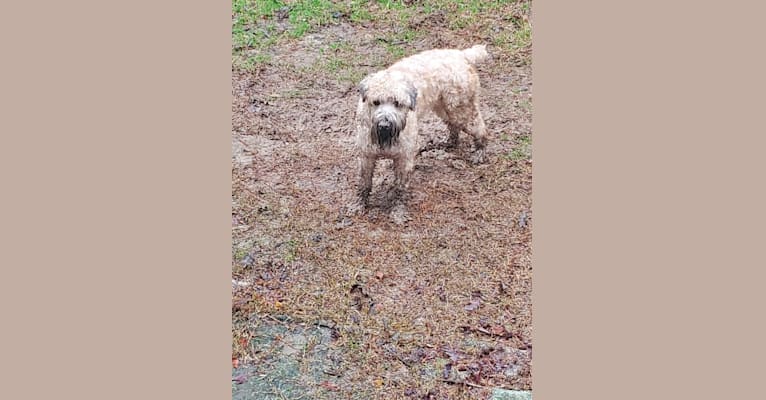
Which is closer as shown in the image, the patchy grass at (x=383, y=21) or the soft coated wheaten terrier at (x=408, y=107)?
the soft coated wheaten terrier at (x=408, y=107)

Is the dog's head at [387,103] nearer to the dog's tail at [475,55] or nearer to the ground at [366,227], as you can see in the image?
the ground at [366,227]

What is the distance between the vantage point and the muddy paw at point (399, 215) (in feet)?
25.1

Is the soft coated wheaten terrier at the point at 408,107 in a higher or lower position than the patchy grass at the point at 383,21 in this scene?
lower

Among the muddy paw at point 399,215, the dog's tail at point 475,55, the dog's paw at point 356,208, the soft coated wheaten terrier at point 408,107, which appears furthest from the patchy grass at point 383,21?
the muddy paw at point 399,215

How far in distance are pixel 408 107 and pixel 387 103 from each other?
225 mm

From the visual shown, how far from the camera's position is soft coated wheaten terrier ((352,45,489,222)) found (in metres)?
6.97

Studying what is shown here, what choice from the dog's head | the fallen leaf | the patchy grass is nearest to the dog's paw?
the dog's head

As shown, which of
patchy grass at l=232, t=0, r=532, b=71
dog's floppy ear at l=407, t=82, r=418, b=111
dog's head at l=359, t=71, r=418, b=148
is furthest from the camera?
patchy grass at l=232, t=0, r=532, b=71

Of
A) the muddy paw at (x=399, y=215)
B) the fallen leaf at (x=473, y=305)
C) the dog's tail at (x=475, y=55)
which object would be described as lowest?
the fallen leaf at (x=473, y=305)

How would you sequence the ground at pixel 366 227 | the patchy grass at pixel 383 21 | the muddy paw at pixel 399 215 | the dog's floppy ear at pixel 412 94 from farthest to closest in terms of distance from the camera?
the patchy grass at pixel 383 21 < the muddy paw at pixel 399 215 < the dog's floppy ear at pixel 412 94 < the ground at pixel 366 227

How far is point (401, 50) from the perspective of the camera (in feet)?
34.8

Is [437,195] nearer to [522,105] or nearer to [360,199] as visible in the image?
[360,199]

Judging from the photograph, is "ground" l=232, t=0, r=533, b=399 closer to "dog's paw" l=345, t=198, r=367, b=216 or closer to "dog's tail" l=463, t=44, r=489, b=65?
"dog's paw" l=345, t=198, r=367, b=216

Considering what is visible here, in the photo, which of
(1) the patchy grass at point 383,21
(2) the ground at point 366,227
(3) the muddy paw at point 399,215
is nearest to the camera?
(2) the ground at point 366,227
